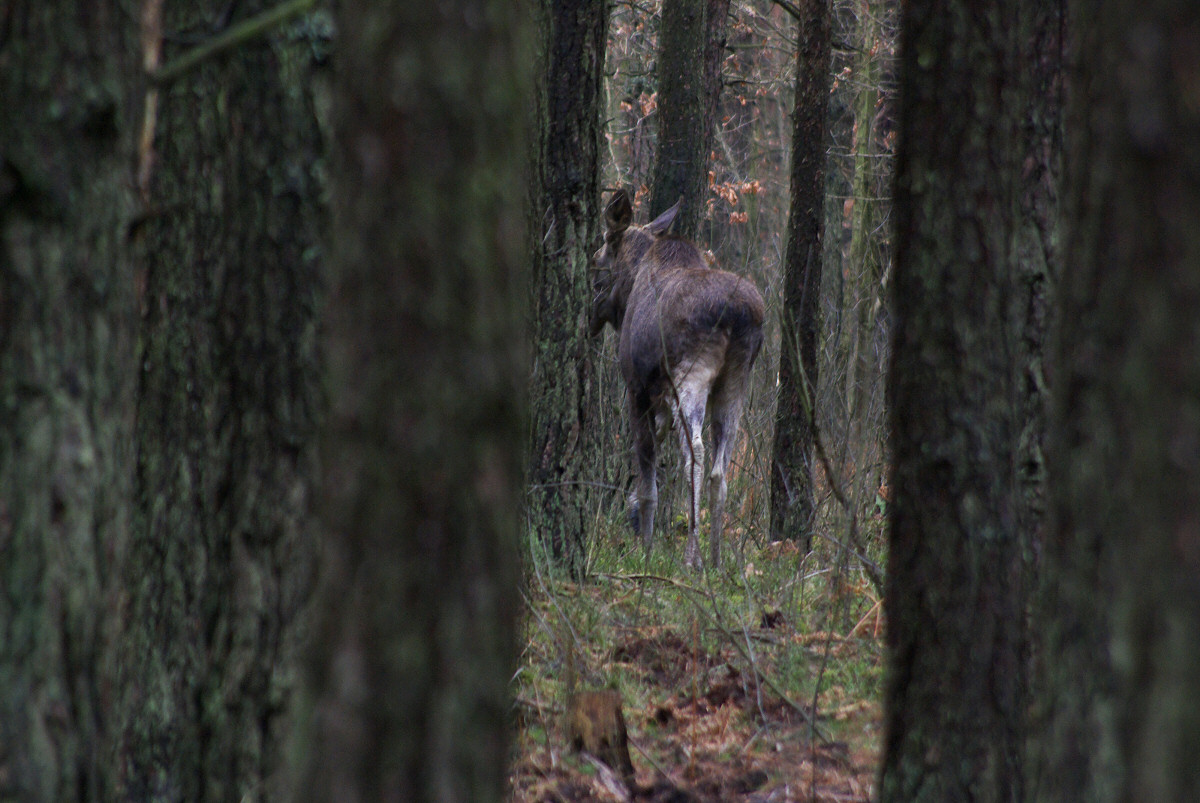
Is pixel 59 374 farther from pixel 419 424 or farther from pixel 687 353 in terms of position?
pixel 687 353

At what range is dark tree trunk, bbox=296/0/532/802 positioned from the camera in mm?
1528

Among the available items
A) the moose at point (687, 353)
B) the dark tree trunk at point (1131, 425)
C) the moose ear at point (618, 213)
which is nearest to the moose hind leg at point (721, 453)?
the moose at point (687, 353)

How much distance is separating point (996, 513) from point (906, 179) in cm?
82

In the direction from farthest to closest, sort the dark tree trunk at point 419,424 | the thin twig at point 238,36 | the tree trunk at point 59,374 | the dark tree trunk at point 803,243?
the dark tree trunk at point 803,243, the tree trunk at point 59,374, the thin twig at point 238,36, the dark tree trunk at point 419,424

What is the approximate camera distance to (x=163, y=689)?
2.74m

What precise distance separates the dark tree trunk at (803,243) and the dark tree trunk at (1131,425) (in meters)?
8.50

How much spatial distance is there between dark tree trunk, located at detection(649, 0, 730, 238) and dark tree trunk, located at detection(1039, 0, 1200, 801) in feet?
30.9

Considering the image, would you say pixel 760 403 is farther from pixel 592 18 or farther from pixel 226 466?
pixel 226 466

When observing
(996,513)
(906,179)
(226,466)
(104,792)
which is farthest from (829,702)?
(104,792)

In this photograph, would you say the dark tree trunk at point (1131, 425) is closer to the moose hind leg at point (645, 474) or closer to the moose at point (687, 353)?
the moose at point (687, 353)

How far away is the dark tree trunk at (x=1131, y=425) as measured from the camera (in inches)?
56.2

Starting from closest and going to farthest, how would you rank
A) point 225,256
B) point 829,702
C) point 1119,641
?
point 1119,641 → point 225,256 → point 829,702

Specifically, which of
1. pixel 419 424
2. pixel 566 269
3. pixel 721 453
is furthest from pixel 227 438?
pixel 721 453

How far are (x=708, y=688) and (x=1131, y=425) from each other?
3.68 meters
